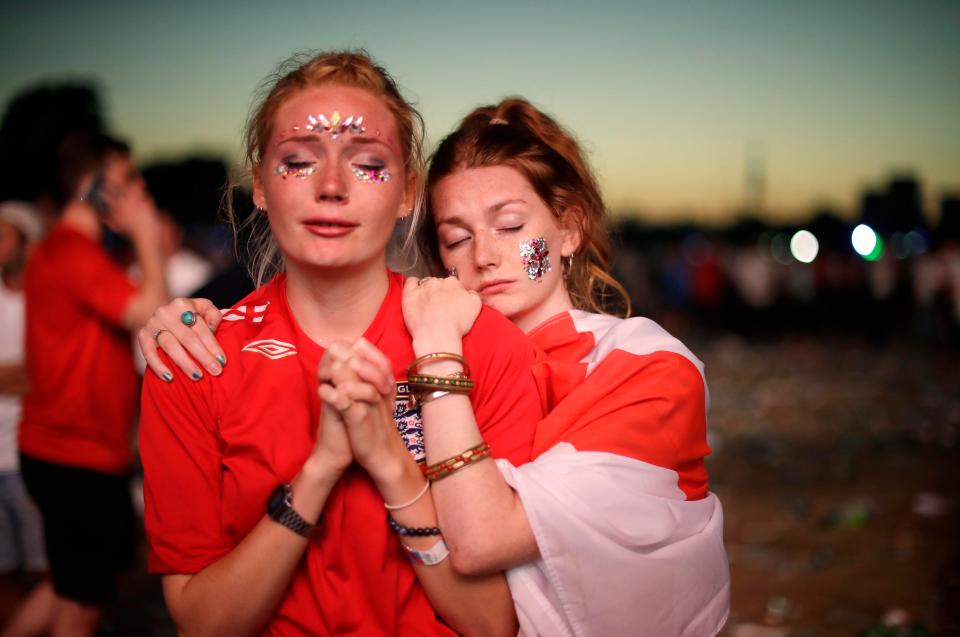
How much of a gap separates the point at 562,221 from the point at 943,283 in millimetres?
17869

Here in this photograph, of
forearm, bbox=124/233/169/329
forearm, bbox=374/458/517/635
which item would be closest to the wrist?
forearm, bbox=374/458/517/635

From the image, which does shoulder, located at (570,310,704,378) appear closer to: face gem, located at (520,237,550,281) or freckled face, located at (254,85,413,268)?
face gem, located at (520,237,550,281)

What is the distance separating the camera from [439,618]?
1938 mm

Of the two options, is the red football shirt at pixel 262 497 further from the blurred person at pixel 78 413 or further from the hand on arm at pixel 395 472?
the blurred person at pixel 78 413

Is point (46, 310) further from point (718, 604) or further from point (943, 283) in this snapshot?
point (943, 283)

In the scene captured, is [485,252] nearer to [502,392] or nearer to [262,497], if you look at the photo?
[502,392]

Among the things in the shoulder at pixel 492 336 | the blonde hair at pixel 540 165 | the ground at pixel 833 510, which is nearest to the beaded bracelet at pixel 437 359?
the shoulder at pixel 492 336

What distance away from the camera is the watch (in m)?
1.76

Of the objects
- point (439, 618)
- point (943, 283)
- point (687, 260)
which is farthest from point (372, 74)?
point (687, 260)

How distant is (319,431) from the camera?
1.78 metres

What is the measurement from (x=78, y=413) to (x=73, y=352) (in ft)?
0.94

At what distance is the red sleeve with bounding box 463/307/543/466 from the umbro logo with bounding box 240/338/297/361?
1.36 ft

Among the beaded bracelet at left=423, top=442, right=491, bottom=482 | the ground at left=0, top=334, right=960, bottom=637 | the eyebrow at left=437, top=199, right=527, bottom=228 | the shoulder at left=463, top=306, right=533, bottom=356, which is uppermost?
the eyebrow at left=437, top=199, right=527, bottom=228

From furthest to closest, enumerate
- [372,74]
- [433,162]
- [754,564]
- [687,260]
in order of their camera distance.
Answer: [687,260], [754,564], [433,162], [372,74]
